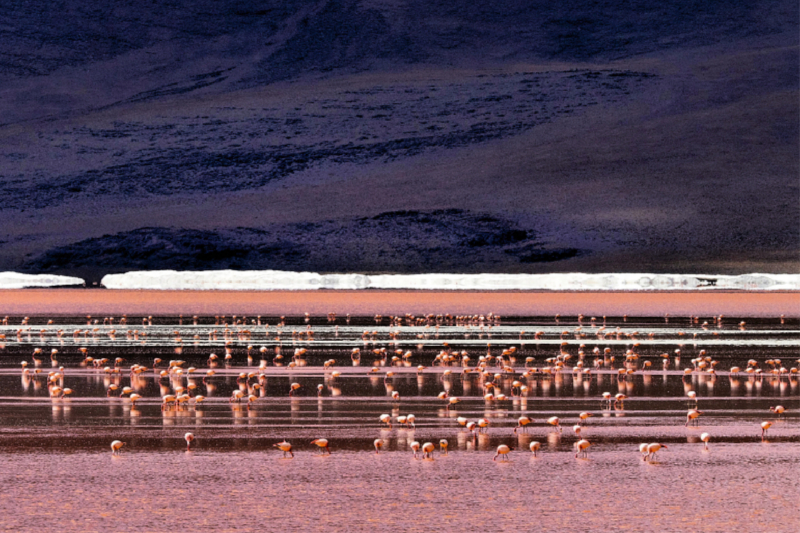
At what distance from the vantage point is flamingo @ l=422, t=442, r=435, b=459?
9534 millimetres

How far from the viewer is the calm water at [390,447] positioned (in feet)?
25.4

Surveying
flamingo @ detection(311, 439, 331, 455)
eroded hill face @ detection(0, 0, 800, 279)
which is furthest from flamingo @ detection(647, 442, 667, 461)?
eroded hill face @ detection(0, 0, 800, 279)

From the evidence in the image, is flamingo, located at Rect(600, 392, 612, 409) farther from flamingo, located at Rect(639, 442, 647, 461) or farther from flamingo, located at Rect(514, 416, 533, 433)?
flamingo, located at Rect(639, 442, 647, 461)

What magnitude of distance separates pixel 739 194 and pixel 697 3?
158 feet

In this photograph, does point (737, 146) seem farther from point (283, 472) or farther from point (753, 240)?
point (283, 472)

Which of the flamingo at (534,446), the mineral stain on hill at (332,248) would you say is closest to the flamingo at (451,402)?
the flamingo at (534,446)

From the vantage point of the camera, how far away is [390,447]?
10.1 meters

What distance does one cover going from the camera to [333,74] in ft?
356

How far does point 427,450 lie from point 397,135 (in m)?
80.9

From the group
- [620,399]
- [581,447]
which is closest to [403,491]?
[581,447]

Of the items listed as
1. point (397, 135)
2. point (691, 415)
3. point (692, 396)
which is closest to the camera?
point (691, 415)

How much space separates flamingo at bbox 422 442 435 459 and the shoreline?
72.3 ft

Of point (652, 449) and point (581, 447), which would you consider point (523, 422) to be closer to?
point (581, 447)

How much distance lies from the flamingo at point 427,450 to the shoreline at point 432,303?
72.3ft
